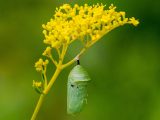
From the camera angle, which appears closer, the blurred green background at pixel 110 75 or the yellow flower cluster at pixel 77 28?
the yellow flower cluster at pixel 77 28

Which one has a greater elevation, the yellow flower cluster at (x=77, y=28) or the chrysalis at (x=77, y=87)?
the yellow flower cluster at (x=77, y=28)

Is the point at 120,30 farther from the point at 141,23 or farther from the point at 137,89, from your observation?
the point at 137,89

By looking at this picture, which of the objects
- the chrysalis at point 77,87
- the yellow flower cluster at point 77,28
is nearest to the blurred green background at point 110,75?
the chrysalis at point 77,87

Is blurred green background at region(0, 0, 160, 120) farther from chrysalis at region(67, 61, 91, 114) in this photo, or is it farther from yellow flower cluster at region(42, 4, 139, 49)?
yellow flower cluster at region(42, 4, 139, 49)

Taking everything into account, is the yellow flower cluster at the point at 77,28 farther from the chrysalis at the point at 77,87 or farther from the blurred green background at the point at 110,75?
the blurred green background at the point at 110,75

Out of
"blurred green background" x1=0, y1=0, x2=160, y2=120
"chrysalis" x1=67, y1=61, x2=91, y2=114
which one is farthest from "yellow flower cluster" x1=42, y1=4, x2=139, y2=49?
"blurred green background" x1=0, y1=0, x2=160, y2=120

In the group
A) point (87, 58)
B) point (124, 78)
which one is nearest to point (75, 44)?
point (87, 58)

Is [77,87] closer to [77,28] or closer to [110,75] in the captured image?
[77,28]
